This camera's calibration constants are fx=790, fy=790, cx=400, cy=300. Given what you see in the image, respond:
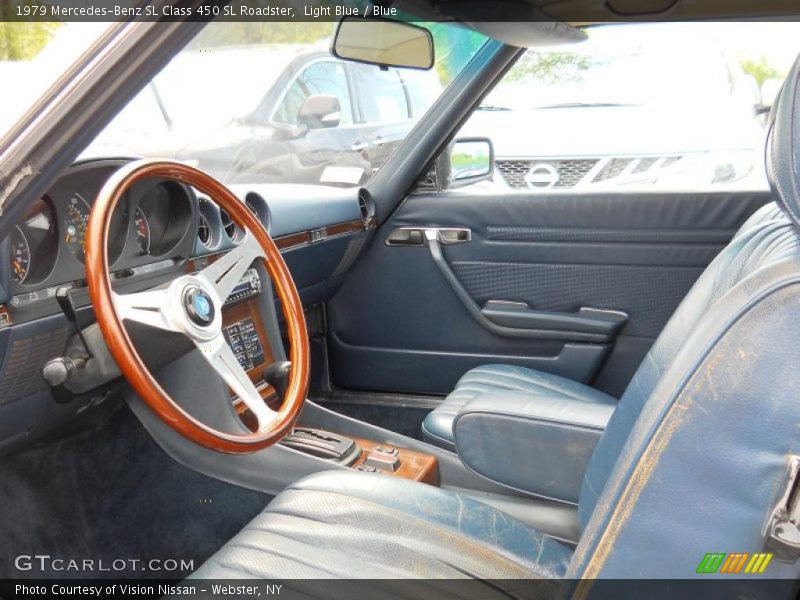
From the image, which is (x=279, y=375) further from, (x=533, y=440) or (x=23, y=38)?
(x=23, y=38)

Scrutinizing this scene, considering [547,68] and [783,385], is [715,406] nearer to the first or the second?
[783,385]

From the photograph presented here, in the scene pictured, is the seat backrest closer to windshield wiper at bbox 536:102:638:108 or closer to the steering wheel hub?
the steering wheel hub

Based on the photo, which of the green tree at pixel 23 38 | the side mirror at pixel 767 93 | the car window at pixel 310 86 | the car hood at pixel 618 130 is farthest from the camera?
the car hood at pixel 618 130

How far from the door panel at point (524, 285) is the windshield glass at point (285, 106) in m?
0.29

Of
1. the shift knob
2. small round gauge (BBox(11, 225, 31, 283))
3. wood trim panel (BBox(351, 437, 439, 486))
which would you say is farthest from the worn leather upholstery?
small round gauge (BBox(11, 225, 31, 283))

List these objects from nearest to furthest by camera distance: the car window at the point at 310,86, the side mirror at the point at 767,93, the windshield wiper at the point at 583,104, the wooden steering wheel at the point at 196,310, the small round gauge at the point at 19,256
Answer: the wooden steering wheel at the point at 196,310 < the small round gauge at the point at 19,256 < the car window at the point at 310,86 < the side mirror at the point at 767,93 < the windshield wiper at the point at 583,104

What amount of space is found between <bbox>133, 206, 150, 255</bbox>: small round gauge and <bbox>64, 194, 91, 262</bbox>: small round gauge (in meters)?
0.14

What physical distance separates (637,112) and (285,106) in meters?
1.72

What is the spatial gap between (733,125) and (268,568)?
2939mm

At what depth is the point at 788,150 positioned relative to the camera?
85 centimetres

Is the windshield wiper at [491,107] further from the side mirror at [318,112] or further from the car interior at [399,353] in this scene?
the side mirror at [318,112]

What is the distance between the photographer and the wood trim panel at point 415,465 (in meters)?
1.87

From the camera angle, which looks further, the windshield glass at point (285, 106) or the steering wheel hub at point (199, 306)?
the windshield glass at point (285, 106)
